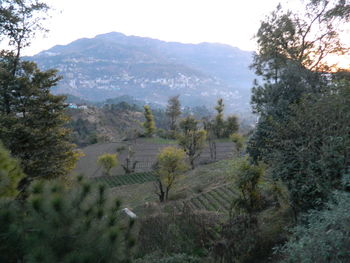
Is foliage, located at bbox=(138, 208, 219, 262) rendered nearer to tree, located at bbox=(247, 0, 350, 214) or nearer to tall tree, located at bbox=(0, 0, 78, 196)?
tree, located at bbox=(247, 0, 350, 214)

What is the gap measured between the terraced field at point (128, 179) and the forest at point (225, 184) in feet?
41.1

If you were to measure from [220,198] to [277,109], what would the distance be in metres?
7.78

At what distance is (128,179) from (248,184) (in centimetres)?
2486

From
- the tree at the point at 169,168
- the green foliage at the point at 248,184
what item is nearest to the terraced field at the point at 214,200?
the tree at the point at 169,168

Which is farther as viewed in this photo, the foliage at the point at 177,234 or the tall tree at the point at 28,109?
the tall tree at the point at 28,109

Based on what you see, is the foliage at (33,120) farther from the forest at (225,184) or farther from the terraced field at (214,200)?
the terraced field at (214,200)

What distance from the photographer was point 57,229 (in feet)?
9.70

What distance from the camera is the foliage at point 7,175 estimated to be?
3.66 m

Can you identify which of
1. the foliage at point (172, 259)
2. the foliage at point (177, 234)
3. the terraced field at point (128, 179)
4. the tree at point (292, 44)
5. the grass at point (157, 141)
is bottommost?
the terraced field at point (128, 179)

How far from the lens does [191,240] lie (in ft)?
22.0

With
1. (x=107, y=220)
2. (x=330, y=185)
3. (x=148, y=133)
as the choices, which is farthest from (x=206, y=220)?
(x=148, y=133)

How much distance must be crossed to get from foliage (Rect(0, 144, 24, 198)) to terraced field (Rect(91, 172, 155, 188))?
26.0 metres

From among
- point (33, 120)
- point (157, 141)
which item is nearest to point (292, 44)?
point (33, 120)

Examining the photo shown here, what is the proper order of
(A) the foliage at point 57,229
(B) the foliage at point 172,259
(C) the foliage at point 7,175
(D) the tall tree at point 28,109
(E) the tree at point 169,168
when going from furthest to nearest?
(E) the tree at point 169,168
(D) the tall tree at point 28,109
(B) the foliage at point 172,259
(C) the foliage at point 7,175
(A) the foliage at point 57,229
